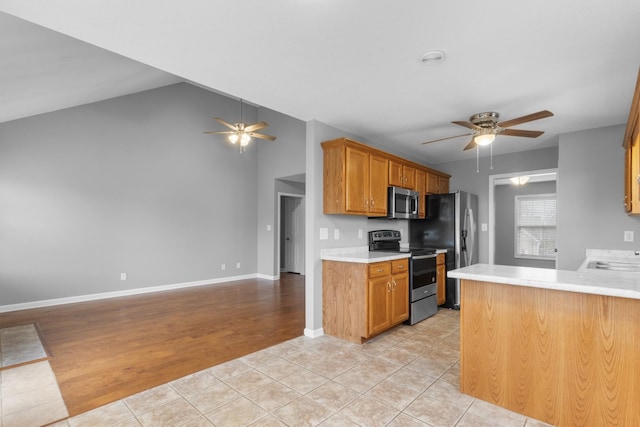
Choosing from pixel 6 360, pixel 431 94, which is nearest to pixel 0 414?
pixel 6 360

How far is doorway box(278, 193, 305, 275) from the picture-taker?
8.09 meters

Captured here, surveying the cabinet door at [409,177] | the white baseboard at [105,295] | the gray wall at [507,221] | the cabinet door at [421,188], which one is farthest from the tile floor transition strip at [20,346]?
the gray wall at [507,221]

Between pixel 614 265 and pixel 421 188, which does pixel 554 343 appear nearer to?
pixel 614 265

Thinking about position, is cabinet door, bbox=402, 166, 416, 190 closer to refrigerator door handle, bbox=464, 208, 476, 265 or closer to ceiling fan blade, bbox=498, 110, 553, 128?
refrigerator door handle, bbox=464, 208, 476, 265

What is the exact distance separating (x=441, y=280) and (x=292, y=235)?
4418 mm

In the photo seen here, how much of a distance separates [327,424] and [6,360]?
3118 mm

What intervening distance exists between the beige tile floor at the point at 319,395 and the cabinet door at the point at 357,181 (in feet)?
5.12

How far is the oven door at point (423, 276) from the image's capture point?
154 inches

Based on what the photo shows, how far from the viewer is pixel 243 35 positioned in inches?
77.7

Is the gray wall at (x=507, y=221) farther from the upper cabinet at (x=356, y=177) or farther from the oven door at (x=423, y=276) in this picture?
the upper cabinet at (x=356, y=177)

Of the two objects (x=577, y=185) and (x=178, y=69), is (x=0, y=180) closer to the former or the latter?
(x=178, y=69)

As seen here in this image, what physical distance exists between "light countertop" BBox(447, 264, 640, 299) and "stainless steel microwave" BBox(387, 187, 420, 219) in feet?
6.16

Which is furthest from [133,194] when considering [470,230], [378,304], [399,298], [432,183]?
[470,230]

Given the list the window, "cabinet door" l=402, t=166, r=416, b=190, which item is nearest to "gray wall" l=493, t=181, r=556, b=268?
the window
